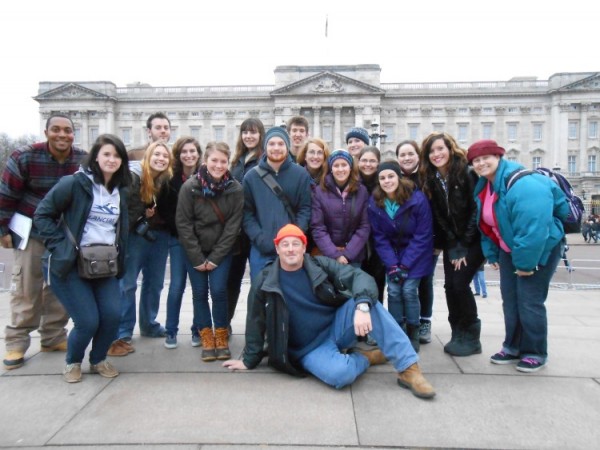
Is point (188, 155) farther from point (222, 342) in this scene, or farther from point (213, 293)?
point (222, 342)

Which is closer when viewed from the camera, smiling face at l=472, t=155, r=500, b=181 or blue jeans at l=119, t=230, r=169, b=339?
smiling face at l=472, t=155, r=500, b=181

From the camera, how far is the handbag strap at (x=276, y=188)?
15.1ft

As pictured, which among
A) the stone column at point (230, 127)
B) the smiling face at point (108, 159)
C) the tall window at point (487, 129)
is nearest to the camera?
the smiling face at point (108, 159)

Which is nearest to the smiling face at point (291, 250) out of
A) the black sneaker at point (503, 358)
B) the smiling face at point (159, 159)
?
the smiling face at point (159, 159)

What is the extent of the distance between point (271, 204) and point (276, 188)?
17 centimetres

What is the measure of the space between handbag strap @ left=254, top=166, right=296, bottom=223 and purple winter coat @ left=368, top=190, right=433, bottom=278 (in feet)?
2.86

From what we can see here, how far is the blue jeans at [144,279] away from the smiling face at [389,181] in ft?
8.00

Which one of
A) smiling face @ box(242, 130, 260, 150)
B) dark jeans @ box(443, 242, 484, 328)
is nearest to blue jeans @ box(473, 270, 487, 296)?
dark jeans @ box(443, 242, 484, 328)

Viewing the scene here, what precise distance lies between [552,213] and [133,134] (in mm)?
58797

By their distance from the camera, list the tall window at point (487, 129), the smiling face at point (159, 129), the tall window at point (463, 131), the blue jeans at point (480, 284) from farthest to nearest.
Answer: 1. the tall window at point (463, 131)
2. the tall window at point (487, 129)
3. the blue jeans at point (480, 284)
4. the smiling face at point (159, 129)

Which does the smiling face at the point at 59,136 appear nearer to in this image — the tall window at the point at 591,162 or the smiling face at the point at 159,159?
the smiling face at the point at 159,159

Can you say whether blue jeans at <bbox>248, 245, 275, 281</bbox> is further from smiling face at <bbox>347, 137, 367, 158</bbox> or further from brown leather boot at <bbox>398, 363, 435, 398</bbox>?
smiling face at <bbox>347, 137, 367, 158</bbox>

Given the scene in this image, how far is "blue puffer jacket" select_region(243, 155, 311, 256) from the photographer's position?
180 inches

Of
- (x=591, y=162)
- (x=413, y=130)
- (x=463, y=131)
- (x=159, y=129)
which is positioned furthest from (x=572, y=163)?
(x=159, y=129)
